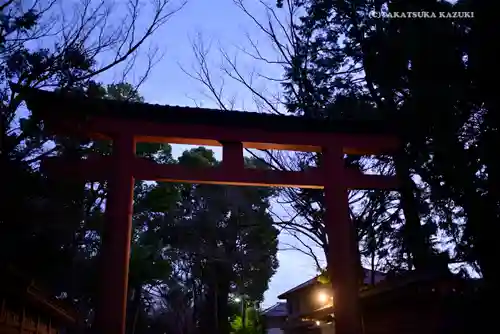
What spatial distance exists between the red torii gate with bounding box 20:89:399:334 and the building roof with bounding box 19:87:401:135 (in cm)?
1

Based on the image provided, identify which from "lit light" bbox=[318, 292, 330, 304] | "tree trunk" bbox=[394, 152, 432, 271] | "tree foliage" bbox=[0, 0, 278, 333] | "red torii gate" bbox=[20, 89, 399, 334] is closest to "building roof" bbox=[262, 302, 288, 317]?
"tree foliage" bbox=[0, 0, 278, 333]

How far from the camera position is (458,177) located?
23.1 feet

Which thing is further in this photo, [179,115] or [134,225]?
[134,225]

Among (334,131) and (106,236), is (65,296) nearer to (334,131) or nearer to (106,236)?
(106,236)

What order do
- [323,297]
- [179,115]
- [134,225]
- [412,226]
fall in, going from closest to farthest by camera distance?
[179,115]
[412,226]
[323,297]
[134,225]

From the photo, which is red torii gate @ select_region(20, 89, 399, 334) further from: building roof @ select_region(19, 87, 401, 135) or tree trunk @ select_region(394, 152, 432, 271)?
tree trunk @ select_region(394, 152, 432, 271)

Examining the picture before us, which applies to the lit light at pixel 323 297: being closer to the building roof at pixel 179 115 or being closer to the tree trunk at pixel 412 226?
the tree trunk at pixel 412 226

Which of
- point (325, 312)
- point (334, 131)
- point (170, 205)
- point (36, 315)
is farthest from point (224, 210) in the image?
point (334, 131)

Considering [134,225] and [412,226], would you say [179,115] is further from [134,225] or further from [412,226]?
[134,225]

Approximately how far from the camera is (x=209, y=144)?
7.52m

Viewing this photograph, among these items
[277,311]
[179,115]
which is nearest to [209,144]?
[179,115]

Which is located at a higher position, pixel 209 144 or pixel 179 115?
pixel 179 115

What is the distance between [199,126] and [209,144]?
388 mm

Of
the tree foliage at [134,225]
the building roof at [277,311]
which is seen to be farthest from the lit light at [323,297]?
the building roof at [277,311]
